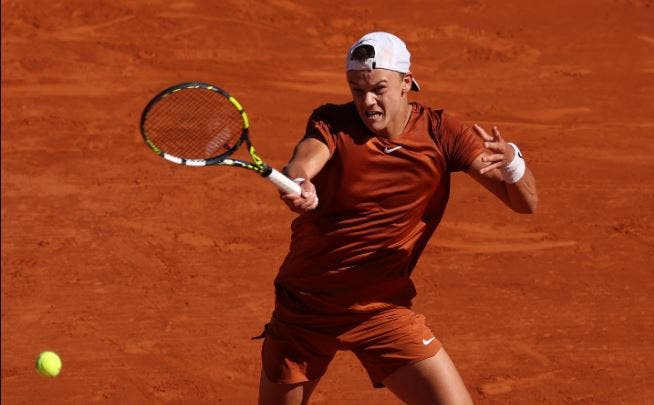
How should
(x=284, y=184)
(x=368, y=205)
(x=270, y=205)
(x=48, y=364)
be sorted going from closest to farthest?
1. (x=284, y=184)
2. (x=368, y=205)
3. (x=48, y=364)
4. (x=270, y=205)

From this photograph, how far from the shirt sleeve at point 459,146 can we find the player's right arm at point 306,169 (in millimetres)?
520

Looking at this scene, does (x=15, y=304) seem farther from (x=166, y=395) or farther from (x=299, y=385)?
(x=299, y=385)

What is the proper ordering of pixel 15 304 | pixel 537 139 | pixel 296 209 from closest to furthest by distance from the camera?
1. pixel 296 209
2. pixel 15 304
3. pixel 537 139

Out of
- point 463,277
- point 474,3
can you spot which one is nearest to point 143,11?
point 474,3

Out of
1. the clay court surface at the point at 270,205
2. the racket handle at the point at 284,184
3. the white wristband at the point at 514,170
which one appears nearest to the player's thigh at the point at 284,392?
the racket handle at the point at 284,184

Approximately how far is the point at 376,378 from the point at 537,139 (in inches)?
173

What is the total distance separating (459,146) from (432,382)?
39.9 inches

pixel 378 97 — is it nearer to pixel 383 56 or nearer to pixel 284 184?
pixel 383 56

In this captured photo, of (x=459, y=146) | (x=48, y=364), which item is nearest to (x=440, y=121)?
(x=459, y=146)

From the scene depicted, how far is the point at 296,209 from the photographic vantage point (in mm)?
4527

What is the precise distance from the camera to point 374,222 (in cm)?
507

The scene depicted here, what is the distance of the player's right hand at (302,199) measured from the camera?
4.49m

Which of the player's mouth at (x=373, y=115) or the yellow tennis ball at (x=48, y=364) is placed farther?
the yellow tennis ball at (x=48, y=364)

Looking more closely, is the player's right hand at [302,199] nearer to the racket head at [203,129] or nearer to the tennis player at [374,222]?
the tennis player at [374,222]
